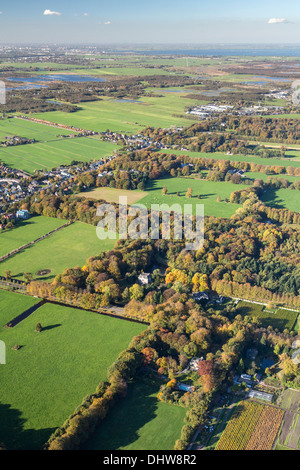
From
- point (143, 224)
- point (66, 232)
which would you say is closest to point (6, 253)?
point (66, 232)

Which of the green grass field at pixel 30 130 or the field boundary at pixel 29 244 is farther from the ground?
the green grass field at pixel 30 130

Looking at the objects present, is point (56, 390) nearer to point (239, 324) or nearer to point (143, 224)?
point (239, 324)

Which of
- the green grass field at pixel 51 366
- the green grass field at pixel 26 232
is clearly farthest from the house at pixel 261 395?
the green grass field at pixel 26 232

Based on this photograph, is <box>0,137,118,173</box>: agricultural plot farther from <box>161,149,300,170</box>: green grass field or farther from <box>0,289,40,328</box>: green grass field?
<box>0,289,40,328</box>: green grass field

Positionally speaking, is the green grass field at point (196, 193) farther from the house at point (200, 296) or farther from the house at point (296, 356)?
the house at point (296, 356)

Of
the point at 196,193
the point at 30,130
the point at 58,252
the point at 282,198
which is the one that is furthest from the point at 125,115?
the point at 58,252

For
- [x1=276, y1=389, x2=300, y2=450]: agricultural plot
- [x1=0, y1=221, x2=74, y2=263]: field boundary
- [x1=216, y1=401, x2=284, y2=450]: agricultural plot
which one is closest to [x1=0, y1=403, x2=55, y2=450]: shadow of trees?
[x1=216, y1=401, x2=284, y2=450]: agricultural plot
